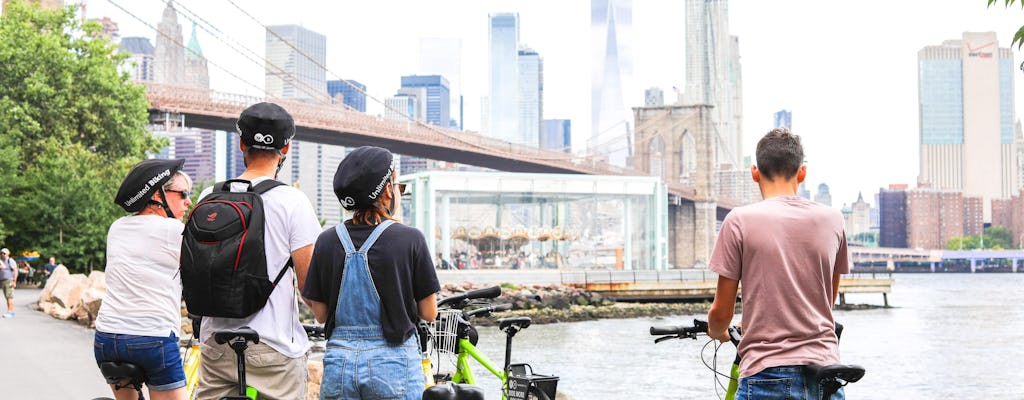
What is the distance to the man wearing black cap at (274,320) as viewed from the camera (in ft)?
12.2

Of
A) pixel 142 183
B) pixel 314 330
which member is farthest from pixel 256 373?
pixel 142 183

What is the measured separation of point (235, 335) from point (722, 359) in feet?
84.6

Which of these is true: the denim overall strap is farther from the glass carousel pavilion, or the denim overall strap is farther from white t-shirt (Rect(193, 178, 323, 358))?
the glass carousel pavilion

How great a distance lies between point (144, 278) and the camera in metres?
4.39

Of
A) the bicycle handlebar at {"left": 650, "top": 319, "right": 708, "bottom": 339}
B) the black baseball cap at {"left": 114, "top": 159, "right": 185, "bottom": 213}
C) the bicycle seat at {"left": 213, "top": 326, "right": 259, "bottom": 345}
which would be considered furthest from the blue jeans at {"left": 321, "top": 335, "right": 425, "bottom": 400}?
the black baseball cap at {"left": 114, "top": 159, "right": 185, "bottom": 213}

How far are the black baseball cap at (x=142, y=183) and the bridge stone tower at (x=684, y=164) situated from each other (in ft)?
229

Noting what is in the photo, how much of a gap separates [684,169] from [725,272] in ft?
315

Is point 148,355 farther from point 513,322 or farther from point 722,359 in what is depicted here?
point 722,359

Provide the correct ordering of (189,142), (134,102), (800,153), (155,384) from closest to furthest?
1. (800,153)
2. (155,384)
3. (134,102)
4. (189,142)

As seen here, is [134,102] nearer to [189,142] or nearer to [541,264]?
[541,264]

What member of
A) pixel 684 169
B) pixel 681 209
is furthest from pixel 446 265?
pixel 684 169

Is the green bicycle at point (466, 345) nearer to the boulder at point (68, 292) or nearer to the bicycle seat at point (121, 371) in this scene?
the bicycle seat at point (121, 371)

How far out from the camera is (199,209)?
3.66 m

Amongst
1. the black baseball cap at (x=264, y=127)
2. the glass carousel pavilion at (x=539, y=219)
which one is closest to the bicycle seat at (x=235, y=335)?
the black baseball cap at (x=264, y=127)
